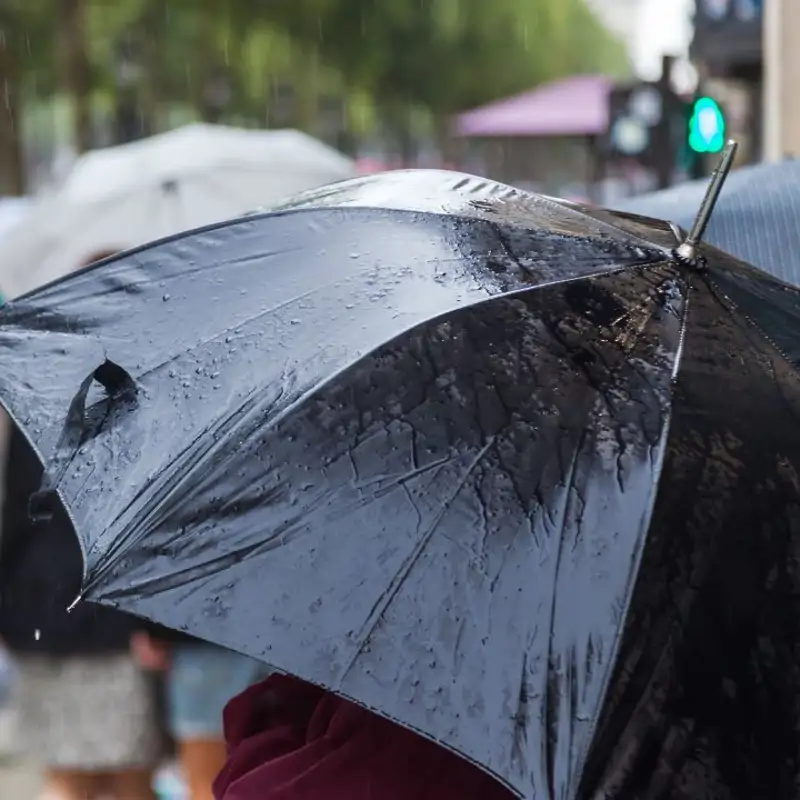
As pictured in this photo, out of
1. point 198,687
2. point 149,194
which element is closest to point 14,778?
point 198,687

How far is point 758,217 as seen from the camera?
311cm

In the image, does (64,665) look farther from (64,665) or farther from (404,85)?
(404,85)

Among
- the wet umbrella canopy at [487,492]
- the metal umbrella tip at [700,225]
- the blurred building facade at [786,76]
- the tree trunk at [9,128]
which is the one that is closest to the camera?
the wet umbrella canopy at [487,492]

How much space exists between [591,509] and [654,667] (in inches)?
7.6

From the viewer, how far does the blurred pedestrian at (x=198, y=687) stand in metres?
3.47

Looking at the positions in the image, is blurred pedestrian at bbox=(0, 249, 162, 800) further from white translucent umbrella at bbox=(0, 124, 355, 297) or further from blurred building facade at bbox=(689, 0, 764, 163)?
blurred building facade at bbox=(689, 0, 764, 163)

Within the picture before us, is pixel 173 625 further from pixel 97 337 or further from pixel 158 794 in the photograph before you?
pixel 158 794

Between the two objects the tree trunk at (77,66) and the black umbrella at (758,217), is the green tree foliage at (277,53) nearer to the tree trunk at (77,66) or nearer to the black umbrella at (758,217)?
the tree trunk at (77,66)

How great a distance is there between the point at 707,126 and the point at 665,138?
3.16ft

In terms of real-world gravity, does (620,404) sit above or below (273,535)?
above

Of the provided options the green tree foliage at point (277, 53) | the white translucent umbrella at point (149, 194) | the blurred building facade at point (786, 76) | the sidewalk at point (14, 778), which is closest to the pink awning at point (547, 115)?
the green tree foliage at point (277, 53)

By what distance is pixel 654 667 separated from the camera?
1.55 m

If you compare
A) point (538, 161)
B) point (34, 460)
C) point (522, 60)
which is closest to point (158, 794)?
Answer: point (34, 460)

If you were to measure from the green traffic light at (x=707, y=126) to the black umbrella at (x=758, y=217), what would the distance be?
6456 mm
